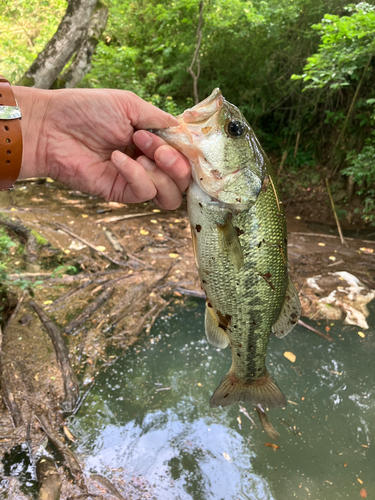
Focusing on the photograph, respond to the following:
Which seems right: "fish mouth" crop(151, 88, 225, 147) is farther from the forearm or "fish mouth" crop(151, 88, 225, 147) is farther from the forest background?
the forest background

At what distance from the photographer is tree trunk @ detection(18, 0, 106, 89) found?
17.1ft

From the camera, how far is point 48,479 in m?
2.54

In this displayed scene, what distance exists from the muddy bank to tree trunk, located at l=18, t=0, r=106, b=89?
2.39 m

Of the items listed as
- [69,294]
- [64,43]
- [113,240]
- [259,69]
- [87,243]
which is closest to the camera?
[69,294]

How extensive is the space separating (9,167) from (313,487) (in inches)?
136

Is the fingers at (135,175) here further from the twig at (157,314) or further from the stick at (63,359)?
the twig at (157,314)

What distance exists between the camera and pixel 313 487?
288 cm

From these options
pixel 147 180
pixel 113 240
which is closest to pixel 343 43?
pixel 113 240

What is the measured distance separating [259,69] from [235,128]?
840cm

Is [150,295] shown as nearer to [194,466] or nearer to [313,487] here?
[194,466]

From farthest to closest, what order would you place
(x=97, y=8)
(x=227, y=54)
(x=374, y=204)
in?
1. (x=227, y=54)
2. (x=374, y=204)
3. (x=97, y=8)

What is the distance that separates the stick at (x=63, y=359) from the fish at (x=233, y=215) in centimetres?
213

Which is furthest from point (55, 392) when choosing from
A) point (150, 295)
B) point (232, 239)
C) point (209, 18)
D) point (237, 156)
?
point (209, 18)

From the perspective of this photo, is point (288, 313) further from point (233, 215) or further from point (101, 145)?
point (101, 145)
